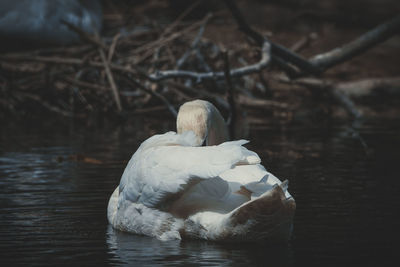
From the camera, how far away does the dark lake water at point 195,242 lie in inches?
156

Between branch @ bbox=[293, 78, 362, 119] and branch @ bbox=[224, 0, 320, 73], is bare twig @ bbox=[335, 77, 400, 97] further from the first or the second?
branch @ bbox=[224, 0, 320, 73]

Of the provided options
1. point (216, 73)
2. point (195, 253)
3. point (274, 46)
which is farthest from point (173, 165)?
point (274, 46)

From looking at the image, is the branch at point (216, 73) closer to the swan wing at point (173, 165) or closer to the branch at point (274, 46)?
Answer: the branch at point (274, 46)

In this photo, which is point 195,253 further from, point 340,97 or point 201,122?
point 340,97

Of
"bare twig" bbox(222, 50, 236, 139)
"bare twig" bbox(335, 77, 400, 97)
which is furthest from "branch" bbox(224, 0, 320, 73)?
"bare twig" bbox(335, 77, 400, 97)

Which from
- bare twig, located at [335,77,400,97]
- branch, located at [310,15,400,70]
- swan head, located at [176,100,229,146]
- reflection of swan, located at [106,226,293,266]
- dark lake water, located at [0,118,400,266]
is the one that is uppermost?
branch, located at [310,15,400,70]

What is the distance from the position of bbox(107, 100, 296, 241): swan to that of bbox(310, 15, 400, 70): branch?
615 cm

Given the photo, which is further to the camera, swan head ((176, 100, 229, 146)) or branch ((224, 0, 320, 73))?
branch ((224, 0, 320, 73))

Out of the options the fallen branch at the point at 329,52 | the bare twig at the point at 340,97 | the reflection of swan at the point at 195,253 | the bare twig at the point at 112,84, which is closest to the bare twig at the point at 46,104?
the bare twig at the point at 112,84

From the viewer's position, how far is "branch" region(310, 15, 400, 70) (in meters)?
10.6

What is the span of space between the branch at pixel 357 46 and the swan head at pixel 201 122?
5.92 metres

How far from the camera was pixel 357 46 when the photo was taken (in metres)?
10.9

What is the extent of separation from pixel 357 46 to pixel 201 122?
6674mm

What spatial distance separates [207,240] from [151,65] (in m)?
8.89
